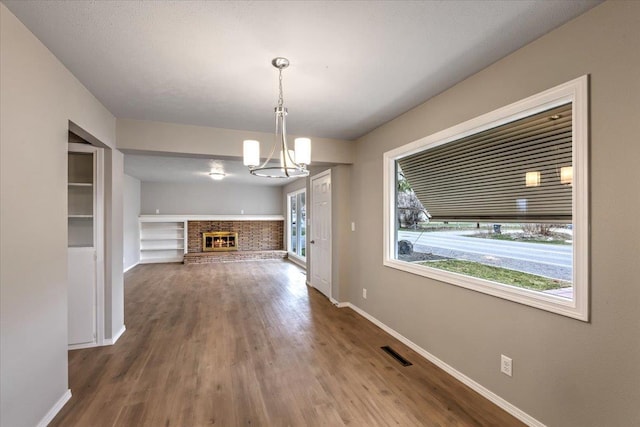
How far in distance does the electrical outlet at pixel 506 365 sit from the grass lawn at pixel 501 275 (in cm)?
51

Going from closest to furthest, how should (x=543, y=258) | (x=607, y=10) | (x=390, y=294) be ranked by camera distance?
(x=607, y=10), (x=543, y=258), (x=390, y=294)

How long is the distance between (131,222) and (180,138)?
17.9 ft

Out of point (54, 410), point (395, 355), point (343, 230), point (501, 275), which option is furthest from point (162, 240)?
point (501, 275)

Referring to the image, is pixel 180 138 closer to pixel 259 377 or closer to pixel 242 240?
pixel 259 377

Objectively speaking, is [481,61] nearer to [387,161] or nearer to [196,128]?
[387,161]

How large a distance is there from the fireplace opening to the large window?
1.76 m

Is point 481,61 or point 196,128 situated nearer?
point 481,61

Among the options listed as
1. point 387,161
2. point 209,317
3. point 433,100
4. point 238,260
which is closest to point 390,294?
point 387,161

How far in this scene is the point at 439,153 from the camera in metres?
2.84

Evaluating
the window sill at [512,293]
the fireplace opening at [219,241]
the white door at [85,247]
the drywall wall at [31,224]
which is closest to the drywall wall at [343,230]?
the window sill at [512,293]

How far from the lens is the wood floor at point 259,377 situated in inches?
79.8

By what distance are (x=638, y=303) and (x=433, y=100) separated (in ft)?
6.76

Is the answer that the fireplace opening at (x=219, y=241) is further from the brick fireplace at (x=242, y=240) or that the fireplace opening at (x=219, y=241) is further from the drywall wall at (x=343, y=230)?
the drywall wall at (x=343, y=230)

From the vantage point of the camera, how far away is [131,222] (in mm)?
7711
